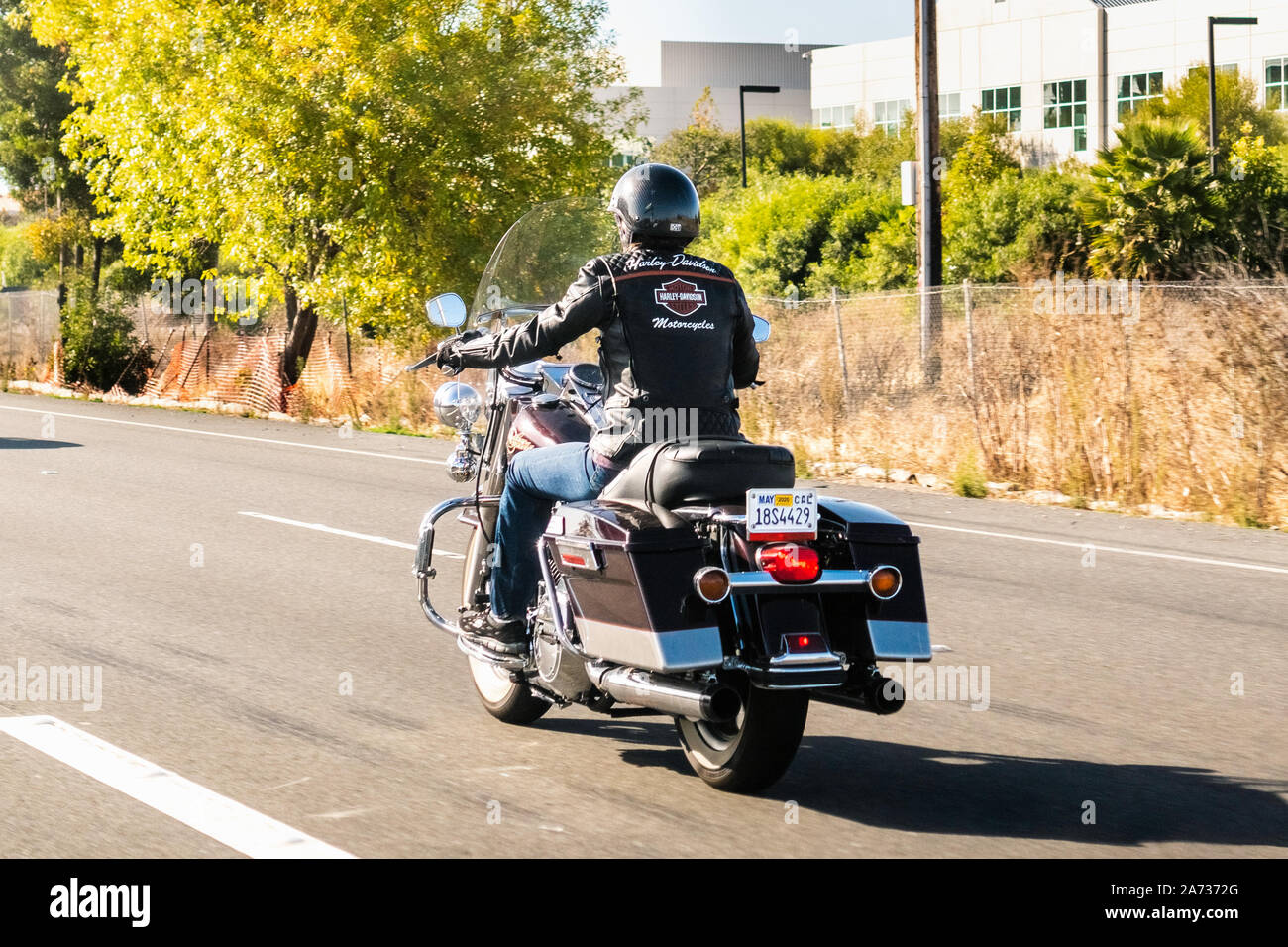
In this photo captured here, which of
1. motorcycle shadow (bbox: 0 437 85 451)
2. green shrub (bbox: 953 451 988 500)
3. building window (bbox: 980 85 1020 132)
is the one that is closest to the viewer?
green shrub (bbox: 953 451 988 500)

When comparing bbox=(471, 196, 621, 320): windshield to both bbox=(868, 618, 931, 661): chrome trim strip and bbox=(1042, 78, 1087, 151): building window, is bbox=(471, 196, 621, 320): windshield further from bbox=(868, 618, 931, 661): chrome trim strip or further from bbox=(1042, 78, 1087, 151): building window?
bbox=(1042, 78, 1087, 151): building window

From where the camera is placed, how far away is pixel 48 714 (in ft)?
20.3

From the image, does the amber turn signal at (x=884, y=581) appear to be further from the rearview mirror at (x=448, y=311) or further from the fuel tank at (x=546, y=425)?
the rearview mirror at (x=448, y=311)

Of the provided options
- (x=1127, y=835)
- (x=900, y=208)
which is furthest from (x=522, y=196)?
(x=900, y=208)

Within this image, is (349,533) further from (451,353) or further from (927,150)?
(927,150)

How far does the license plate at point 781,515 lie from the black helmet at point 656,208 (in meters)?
0.98

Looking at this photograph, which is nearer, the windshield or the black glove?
the black glove

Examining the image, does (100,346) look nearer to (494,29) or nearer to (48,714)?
(494,29)

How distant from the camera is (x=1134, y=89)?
2985 inches

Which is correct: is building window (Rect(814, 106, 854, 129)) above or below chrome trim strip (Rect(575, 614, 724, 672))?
above

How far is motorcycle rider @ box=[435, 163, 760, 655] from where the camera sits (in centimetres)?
517

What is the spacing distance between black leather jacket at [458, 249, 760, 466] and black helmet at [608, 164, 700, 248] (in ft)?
0.21

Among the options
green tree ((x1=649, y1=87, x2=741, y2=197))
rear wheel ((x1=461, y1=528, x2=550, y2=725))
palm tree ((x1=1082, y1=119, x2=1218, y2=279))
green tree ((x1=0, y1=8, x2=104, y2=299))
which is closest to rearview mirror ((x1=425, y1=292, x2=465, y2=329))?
rear wheel ((x1=461, y1=528, x2=550, y2=725))

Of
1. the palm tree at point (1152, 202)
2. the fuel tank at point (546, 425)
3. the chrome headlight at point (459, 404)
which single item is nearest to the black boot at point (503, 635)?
the fuel tank at point (546, 425)
